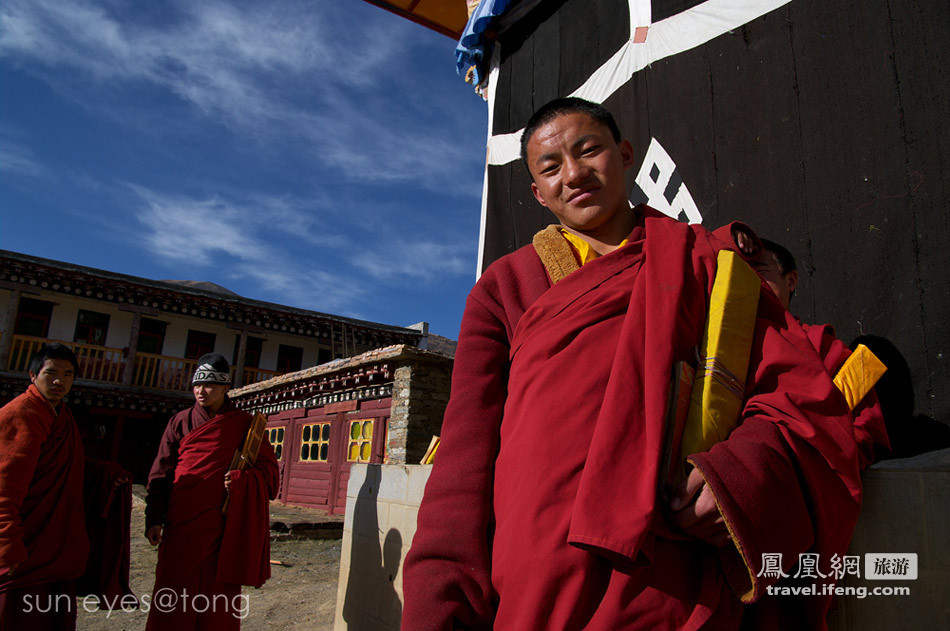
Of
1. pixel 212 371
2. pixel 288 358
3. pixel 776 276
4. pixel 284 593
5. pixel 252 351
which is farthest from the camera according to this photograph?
pixel 288 358

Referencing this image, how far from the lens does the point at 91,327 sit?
696 inches

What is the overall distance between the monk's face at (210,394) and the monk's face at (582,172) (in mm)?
3483

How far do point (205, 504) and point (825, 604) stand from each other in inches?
143

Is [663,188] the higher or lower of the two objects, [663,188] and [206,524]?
the higher

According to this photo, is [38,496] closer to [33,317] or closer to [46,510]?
[46,510]

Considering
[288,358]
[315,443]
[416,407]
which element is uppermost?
[288,358]

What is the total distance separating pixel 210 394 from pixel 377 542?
206 centimetres

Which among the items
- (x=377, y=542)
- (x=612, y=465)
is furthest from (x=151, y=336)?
(x=612, y=465)

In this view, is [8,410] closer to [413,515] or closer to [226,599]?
[226,599]

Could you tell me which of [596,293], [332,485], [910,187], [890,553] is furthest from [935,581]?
[332,485]

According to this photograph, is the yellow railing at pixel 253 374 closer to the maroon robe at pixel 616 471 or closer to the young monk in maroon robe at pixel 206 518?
the young monk in maroon robe at pixel 206 518

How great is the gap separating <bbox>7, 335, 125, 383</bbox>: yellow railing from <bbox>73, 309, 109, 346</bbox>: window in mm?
470

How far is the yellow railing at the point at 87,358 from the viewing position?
16.0 m

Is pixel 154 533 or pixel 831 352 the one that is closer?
pixel 831 352
